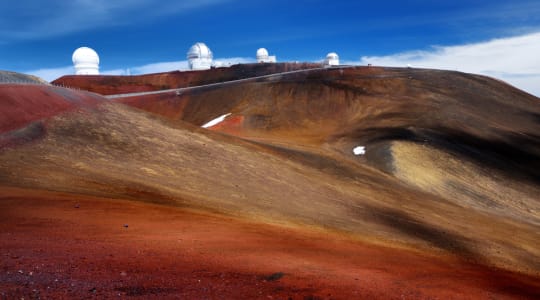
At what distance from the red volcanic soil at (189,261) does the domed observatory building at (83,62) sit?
261 ft

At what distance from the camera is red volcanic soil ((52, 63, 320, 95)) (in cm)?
8200

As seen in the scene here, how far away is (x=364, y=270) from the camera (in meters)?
10.3

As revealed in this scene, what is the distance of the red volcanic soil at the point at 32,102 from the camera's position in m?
21.4

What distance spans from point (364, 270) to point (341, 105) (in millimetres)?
52452

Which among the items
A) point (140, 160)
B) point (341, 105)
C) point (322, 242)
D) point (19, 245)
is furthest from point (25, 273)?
point (341, 105)

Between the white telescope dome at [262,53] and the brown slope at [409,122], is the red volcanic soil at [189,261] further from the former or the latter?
the white telescope dome at [262,53]

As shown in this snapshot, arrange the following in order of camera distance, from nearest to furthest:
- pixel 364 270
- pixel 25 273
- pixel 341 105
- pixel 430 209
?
pixel 25 273, pixel 364 270, pixel 430 209, pixel 341 105

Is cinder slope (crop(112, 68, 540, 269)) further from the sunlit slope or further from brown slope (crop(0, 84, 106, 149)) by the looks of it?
brown slope (crop(0, 84, 106, 149))

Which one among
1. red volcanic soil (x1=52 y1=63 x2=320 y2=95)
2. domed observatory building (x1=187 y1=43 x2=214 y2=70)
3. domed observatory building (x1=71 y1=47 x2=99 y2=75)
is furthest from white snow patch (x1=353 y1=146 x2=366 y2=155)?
domed observatory building (x1=71 y1=47 x2=99 y2=75)

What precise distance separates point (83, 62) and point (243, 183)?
7547 cm

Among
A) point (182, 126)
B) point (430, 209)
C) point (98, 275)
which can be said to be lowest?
point (430, 209)

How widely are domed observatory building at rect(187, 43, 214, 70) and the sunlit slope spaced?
219 feet

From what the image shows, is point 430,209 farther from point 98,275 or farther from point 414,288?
point 98,275

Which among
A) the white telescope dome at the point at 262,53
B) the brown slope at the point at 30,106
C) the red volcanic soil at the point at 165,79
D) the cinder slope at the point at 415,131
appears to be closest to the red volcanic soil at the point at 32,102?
the brown slope at the point at 30,106
